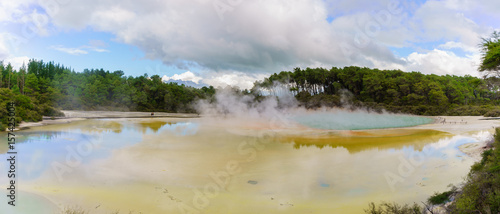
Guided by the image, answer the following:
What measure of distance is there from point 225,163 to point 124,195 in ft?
12.2

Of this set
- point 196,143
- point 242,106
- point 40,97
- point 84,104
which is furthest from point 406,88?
point 40,97

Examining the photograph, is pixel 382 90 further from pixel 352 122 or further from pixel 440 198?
pixel 440 198

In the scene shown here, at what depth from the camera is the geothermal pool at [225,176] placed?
5684 mm

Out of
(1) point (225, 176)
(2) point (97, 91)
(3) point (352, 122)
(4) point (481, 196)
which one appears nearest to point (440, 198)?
(4) point (481, 196)

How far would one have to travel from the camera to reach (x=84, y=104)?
144 ft

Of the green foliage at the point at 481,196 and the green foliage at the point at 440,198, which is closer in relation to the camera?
the green foliage at the point at 481,196

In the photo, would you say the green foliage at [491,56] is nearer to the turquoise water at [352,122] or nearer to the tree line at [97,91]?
the turquoise water at [352,122]

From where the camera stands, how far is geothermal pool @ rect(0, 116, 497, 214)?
224 inches

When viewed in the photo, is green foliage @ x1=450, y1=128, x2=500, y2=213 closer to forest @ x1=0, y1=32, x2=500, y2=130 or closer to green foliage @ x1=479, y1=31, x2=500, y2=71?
green foliage @ x1=479, y1=31, x2=500, y2=71

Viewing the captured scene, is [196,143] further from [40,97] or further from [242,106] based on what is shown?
[40,97]

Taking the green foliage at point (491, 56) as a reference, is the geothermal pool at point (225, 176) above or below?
below

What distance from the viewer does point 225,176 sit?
7.69 m

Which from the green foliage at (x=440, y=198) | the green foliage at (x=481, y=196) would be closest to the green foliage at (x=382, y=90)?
the green foliage at (x=440, y=198)

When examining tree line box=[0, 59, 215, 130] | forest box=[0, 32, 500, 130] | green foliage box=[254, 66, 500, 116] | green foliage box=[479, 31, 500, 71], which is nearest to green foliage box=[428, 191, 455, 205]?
green foliage box=[479, 31, 500, 71]
